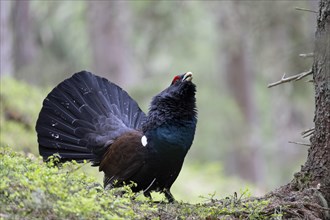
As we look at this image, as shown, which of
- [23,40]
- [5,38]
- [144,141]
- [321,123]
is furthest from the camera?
[23,40]

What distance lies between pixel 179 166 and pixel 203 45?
23389 millimetres

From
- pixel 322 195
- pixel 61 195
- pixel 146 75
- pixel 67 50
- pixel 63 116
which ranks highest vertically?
pixel 146 75

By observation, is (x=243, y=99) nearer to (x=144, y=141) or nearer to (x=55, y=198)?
(x=144, y=141)

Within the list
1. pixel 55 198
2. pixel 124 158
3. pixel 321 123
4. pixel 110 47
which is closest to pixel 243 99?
pixel 110 47

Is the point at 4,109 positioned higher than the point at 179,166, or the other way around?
the point at 4,109

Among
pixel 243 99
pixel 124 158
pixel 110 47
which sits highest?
pixel 243 99

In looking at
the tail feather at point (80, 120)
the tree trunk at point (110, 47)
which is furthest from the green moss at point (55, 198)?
the tree trunk at point (110, 47)

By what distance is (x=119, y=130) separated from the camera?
6367mm

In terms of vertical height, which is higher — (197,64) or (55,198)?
(197,64)

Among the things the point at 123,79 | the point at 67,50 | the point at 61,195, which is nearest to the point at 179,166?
the point at 61,195

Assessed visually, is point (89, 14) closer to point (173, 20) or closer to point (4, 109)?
point (173, 20)

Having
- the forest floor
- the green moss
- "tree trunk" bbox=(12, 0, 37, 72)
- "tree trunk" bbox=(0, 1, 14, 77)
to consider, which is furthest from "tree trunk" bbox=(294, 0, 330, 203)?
"tree trunk" bbox=(12, 0, 37, 72)

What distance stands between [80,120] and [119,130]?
0.42 m

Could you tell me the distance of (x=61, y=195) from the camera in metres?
3.51
